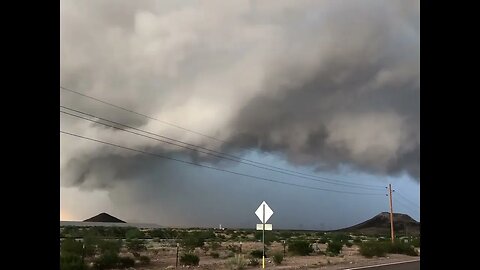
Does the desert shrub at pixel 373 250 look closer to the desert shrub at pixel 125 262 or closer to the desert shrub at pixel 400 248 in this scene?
the desert shrub at pixel 400 248

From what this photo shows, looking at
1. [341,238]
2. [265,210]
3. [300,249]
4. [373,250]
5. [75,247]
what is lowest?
[341,238]

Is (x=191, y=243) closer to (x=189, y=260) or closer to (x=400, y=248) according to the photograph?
(x=189, y=260)

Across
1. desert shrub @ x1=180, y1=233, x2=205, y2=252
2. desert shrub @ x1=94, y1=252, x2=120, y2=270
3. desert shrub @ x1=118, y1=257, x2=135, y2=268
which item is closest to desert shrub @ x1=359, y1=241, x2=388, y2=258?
desert shrub @ x1=180, y1=233, x2=205, y2=252

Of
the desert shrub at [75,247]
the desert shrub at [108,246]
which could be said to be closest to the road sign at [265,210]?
the desert shrub at [75,247]

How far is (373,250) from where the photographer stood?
3794cm

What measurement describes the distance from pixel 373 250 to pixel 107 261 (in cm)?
2032

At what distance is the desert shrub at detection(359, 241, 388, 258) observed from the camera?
3728 centimetres

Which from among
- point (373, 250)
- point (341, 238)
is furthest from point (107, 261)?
point (341, 238)

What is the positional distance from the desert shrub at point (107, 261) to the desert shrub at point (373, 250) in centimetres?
1850
